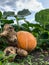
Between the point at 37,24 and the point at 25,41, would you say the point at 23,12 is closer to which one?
the point at 37,24

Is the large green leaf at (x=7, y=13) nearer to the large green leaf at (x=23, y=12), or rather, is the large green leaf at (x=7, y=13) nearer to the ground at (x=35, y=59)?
the large green leaf at (x=23, y=12)

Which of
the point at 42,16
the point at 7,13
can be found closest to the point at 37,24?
the point at 42,16

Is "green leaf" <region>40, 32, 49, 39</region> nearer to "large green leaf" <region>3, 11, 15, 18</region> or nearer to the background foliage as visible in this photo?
the background foliage

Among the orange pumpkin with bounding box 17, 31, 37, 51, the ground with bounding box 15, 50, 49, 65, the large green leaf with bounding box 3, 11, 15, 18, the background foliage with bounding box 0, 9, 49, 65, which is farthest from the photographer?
the large green leaf with bounding box 3, 11, 15, 18

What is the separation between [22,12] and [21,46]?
1.34 feet

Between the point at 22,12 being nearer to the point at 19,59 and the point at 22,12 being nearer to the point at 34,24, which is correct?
the point at 34,24

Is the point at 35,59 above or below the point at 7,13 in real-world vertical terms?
below

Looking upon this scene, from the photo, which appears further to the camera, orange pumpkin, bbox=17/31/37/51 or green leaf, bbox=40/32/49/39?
green leaf, bbox=40/32/49/39

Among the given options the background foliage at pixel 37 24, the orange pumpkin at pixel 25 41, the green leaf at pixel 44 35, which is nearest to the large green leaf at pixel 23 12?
the background foliage at pixel 37 24

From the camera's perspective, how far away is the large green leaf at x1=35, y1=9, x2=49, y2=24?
5.91 ft

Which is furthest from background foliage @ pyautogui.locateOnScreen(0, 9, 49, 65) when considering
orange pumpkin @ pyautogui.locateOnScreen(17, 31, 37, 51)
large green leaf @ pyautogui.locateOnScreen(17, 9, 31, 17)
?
orange pumpkin @ pyautogui.locateOnScreen(17, 31, 37, 51)

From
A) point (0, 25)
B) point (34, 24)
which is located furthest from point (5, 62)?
point (34, 24)

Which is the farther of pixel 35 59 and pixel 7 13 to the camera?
pixel 7 13

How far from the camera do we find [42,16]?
71.1 inches
